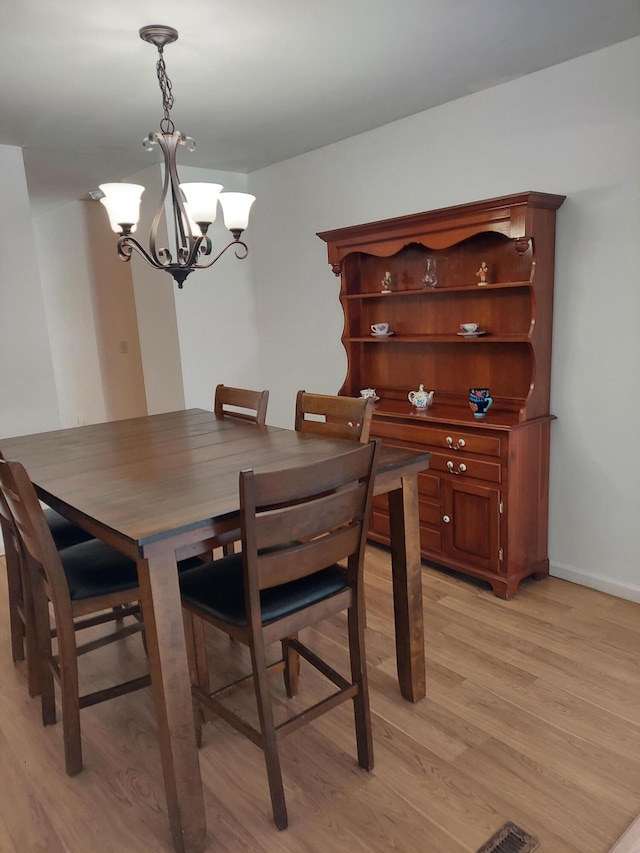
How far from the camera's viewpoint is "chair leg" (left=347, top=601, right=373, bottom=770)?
5.69 ft

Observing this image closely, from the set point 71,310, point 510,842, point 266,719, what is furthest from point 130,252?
point 71,310

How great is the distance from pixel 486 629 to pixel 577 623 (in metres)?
0.39

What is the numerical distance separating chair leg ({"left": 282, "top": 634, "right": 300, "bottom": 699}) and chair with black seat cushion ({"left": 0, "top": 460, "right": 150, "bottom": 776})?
0.48 meters

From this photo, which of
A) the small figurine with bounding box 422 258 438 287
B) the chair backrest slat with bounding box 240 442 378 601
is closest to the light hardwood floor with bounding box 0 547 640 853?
the chair backrest slat with bounding box 240 442 378 601

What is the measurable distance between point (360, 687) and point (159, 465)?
954 mm

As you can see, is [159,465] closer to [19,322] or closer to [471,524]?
[471,524]

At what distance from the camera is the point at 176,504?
1.58 m

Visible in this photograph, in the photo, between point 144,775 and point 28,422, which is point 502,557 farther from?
point 28,422

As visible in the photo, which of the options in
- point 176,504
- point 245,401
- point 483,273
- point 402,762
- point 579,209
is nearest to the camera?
point 176,504

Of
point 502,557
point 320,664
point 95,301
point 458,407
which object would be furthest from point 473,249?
point 95,301

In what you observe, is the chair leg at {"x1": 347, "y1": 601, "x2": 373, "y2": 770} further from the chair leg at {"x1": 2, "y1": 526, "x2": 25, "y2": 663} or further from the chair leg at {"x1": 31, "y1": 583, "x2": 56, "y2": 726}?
the chair leg at {"x1": 2, "y1": 526, "x2": 25, "y2": 663}

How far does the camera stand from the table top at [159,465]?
1.53 m

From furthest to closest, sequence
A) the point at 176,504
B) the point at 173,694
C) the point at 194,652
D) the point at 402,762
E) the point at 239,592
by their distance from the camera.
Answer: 1. the point at 194,652
2. the point at 402,762
3. the point at 239,592
4. the point at 176,504
5. the point at 173,694

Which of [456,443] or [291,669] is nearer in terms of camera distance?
[291,669]
